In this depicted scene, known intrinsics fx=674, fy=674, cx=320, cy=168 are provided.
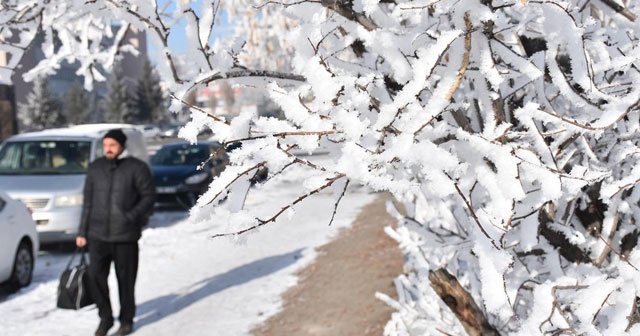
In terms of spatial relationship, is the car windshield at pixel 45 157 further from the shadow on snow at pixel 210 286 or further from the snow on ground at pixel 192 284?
the shadow on snow at pixel 210 286

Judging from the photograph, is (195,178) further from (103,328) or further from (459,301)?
(459,301)

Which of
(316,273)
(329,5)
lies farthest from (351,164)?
(316,273)

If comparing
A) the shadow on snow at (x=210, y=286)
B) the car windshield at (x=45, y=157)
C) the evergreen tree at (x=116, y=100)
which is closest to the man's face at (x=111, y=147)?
the shadow on snow at (x=210, y=286)

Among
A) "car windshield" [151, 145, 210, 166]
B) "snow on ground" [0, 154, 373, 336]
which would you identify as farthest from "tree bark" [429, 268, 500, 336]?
"car windshield" [151, 145, 210, 166]

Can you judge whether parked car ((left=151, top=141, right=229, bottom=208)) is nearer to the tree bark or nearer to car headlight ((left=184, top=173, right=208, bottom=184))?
car headlight ((left=184, top=173, right=208, bottom=184))

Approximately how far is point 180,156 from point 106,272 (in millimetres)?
9417

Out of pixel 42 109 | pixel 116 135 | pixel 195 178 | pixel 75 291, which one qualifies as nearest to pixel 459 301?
pixel 116 135

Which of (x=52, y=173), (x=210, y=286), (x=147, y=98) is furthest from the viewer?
(x=147, y=98)

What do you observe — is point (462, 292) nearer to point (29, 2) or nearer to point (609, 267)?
point (609, 267)

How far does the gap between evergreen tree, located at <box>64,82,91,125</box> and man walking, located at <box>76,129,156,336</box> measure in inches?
2165

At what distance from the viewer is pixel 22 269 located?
7.38m

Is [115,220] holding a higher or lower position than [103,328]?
higher

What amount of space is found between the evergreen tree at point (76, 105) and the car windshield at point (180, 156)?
149ft

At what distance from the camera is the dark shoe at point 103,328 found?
5668 mm
